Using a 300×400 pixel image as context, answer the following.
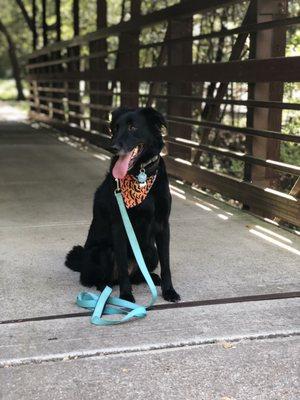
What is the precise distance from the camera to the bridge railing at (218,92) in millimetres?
5574

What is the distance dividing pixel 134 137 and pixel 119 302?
0.98m

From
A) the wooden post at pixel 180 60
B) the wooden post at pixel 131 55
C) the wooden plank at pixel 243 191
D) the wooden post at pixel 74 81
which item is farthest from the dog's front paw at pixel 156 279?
the wooden post at pixel 74 81

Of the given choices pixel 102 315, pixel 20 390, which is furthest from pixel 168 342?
pixel 20 390

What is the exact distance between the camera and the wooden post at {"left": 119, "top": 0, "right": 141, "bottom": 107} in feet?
29.8

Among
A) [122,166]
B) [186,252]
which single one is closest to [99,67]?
[186,252]

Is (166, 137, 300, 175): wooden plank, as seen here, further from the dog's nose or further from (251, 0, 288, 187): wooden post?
the dog's nose

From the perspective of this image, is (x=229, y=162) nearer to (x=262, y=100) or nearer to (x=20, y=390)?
(x=262, y=100)

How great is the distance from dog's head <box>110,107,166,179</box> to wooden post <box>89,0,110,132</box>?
7.45m

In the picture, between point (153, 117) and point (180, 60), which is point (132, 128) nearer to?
point (153, 117)

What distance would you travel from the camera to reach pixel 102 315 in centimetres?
345

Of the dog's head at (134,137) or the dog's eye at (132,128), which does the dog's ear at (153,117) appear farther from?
the dog's eye at (132,128)

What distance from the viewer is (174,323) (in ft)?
11.0

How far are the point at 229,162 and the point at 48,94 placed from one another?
27.3ft

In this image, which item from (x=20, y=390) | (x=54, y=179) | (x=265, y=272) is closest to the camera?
(x=20, y=390)
